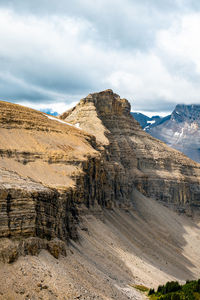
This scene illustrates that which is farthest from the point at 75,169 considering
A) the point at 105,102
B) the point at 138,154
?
the point at 105,102

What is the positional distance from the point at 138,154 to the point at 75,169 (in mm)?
57505

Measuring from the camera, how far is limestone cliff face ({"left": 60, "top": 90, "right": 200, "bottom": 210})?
102 meters

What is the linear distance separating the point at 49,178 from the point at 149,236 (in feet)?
109

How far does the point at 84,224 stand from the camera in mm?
55750

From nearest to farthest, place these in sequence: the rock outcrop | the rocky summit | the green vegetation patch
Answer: the rocky summit
the rock outcrop
the green vegetation patch

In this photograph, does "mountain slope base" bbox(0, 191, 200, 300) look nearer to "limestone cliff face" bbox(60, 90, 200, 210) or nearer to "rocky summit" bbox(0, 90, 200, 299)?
"rocky summit" bbox(0, 90, 200, 299)

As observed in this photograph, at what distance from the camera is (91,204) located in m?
64.2

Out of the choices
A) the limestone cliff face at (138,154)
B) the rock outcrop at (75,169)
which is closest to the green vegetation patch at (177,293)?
the rock outcrop at (75,169)

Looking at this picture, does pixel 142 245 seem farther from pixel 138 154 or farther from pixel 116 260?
pixel 138 154

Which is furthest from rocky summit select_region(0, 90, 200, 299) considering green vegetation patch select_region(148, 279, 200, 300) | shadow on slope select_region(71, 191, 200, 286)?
green vegetation patch select_region(148, 279, 200, 300)

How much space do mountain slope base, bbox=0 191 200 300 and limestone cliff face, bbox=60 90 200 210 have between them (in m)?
6.82

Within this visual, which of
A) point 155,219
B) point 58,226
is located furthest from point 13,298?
point 155,219

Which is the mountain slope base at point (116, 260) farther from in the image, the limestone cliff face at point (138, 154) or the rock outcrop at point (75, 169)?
the limestone cliff face at point (138, 154)

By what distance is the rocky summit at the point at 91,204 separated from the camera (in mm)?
31734
